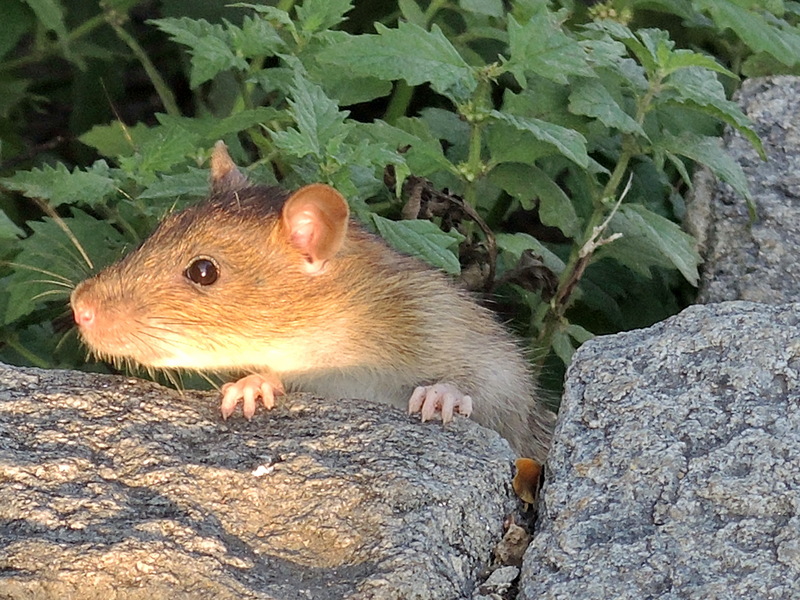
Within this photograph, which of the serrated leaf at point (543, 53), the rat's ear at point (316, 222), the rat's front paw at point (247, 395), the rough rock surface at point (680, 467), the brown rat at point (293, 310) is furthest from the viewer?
the serrated leaf at point (543, 53)

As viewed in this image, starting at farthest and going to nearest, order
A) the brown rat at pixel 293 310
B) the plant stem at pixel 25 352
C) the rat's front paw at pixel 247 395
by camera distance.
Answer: the plant stem at pixel 25 352
the brown rat at pixel 293 310
the rat's front paw at pixel 247 395

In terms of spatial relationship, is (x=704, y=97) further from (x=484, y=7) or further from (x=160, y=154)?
(x=160, y=154)

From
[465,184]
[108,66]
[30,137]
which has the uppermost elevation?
[465,184]

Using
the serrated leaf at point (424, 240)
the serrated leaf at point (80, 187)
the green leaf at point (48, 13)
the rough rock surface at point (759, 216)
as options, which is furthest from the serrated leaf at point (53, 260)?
the rough rock surface at point (759, 216)

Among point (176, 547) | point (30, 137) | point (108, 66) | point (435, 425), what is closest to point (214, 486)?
point (176, 547)

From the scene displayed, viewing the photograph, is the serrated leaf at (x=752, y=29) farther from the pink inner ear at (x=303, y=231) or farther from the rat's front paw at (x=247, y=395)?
the rat's front paw at (x=247, y=395)

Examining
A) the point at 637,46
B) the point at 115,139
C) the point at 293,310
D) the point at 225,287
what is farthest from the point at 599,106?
the point at 115,139

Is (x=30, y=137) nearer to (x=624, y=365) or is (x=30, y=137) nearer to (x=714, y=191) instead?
(x=714, y=191)
